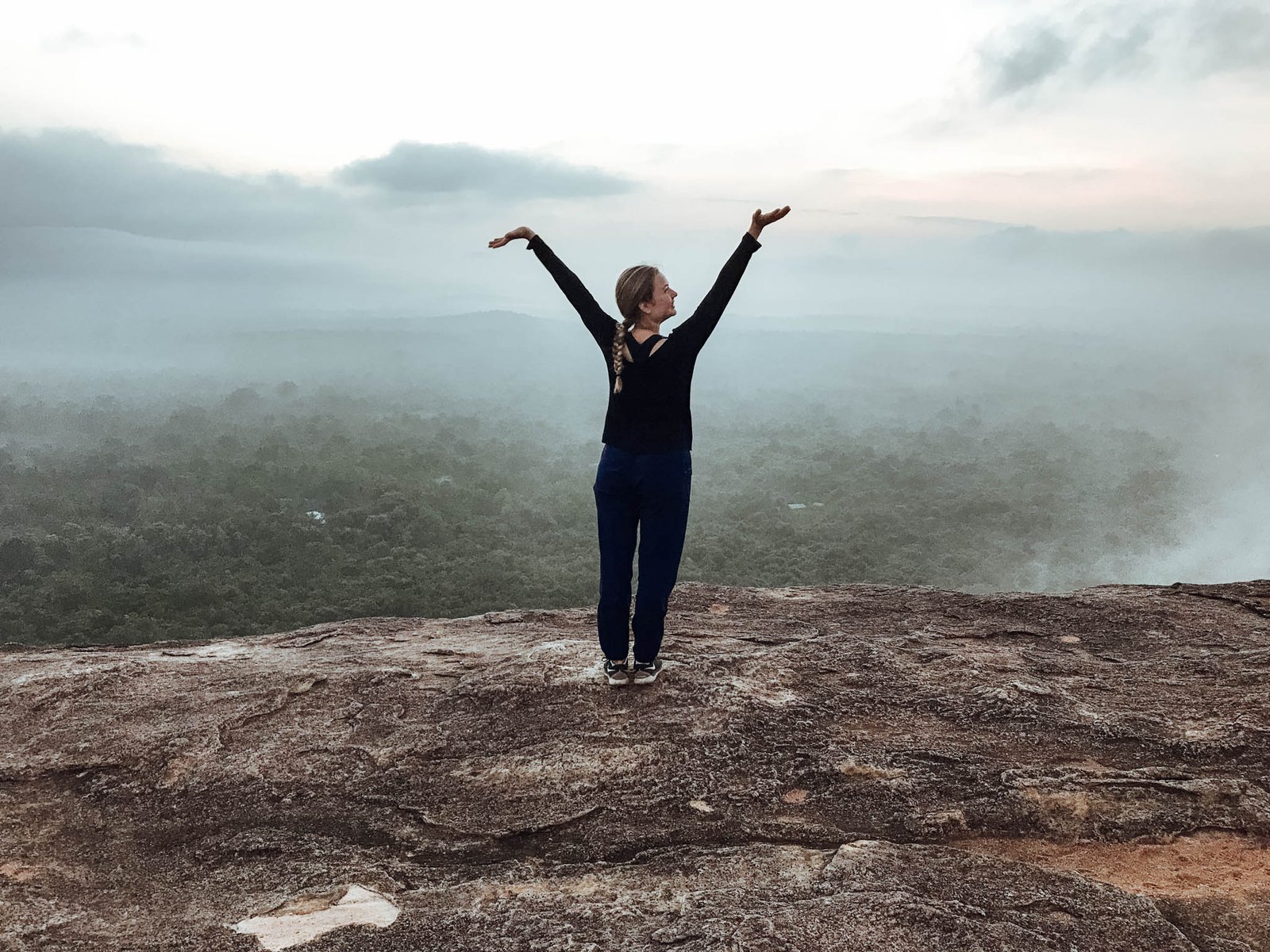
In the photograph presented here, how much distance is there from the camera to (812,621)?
28.2 feet

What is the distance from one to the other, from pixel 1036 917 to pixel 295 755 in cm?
431

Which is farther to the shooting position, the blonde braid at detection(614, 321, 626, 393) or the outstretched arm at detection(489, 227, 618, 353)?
the outstretched arm at detection(489, 227, 618, 353)

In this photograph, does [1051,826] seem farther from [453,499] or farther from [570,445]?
[570,445]

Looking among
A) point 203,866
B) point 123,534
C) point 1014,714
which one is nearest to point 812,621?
point 1014,714

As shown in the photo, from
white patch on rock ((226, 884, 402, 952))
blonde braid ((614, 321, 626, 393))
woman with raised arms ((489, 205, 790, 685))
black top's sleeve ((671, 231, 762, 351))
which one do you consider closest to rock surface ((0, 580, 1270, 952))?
white patch on rock ((226, 884, 402, 952))

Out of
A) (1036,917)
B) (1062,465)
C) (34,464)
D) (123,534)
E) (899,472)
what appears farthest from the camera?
(1062,465)

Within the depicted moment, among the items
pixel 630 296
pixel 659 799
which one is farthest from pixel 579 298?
pixel 659 799

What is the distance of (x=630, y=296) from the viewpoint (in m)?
5.26

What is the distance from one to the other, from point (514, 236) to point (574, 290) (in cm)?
51

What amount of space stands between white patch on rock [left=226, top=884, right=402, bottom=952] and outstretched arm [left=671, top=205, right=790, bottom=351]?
11.2ft

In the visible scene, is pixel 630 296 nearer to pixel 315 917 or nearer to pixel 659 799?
pixel 659 799

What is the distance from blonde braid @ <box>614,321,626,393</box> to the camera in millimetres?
5352

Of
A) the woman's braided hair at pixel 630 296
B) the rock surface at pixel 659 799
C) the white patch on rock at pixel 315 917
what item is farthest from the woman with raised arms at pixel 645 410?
the white patch on rock at pixel 315 917

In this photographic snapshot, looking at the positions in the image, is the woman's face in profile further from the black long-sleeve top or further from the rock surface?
the rock surface
